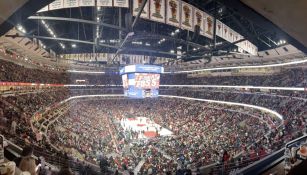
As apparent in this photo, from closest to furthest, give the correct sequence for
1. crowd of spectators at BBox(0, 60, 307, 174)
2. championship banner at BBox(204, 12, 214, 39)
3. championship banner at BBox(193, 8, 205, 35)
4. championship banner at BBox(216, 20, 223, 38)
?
championship banner at BBox(193, 8, 205, 35), championship banner at BBox(204, 12, 214, 39), championship banner at BBox(216, 20, 223, 38), crowd of spectators at BBox(0, 60, 307, 174)

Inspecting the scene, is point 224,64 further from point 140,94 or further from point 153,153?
point 153,153

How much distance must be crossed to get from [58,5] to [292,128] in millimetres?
12054

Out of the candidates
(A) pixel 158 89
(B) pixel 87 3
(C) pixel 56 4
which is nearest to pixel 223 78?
(A) pixel 158 89

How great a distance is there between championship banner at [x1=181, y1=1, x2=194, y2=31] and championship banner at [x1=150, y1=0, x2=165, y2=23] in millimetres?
842

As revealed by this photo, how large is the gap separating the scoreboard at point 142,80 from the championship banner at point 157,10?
45.6 ft

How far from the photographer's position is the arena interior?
534 centimetres

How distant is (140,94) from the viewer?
22.9 metres

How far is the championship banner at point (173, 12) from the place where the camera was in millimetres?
8781

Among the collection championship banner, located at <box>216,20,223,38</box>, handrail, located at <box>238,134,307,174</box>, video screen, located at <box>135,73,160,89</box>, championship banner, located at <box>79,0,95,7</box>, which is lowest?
handrail, located at <box>238,134,307,174</box>

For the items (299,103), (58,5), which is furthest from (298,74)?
(58,5)

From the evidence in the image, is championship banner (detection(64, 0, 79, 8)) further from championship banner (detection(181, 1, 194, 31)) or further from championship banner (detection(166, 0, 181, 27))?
championship banner (detection(181, 1, 194, 31))

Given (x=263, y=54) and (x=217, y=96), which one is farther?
(x=217, y=96)

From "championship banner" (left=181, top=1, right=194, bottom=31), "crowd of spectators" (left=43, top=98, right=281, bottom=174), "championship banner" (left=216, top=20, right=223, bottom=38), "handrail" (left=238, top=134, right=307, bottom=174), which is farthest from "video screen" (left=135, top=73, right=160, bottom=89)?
"handrail" (left=238, top=134, right=307, bottom=174)

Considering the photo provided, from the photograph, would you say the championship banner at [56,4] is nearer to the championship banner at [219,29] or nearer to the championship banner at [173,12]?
the championship banner at [173,12]
